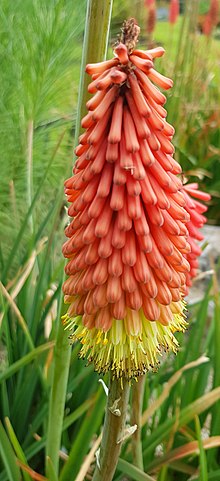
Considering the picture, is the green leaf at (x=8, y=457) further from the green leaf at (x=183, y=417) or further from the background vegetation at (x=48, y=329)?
the green leaf at (x=183, y=417)

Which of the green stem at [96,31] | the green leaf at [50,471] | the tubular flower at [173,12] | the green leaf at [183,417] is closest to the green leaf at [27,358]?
the green leaf at [50,471]

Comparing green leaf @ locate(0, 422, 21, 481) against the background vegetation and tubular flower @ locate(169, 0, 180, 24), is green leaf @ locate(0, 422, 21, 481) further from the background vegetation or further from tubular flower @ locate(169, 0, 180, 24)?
tubular flower @ locate(169, 0, 180, 24)

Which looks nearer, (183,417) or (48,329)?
(183,417)

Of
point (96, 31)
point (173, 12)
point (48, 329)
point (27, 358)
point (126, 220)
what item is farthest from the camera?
point (173, 12)

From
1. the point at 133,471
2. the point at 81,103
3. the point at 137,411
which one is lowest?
the point at 133,471

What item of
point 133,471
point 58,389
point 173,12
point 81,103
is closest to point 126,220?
point 81,103

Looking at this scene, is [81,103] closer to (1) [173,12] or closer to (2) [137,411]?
(2) [137,411]

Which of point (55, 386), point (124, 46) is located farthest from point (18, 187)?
point (124, 46)

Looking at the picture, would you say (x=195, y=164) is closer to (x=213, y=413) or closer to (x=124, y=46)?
(x=213, y=413)
